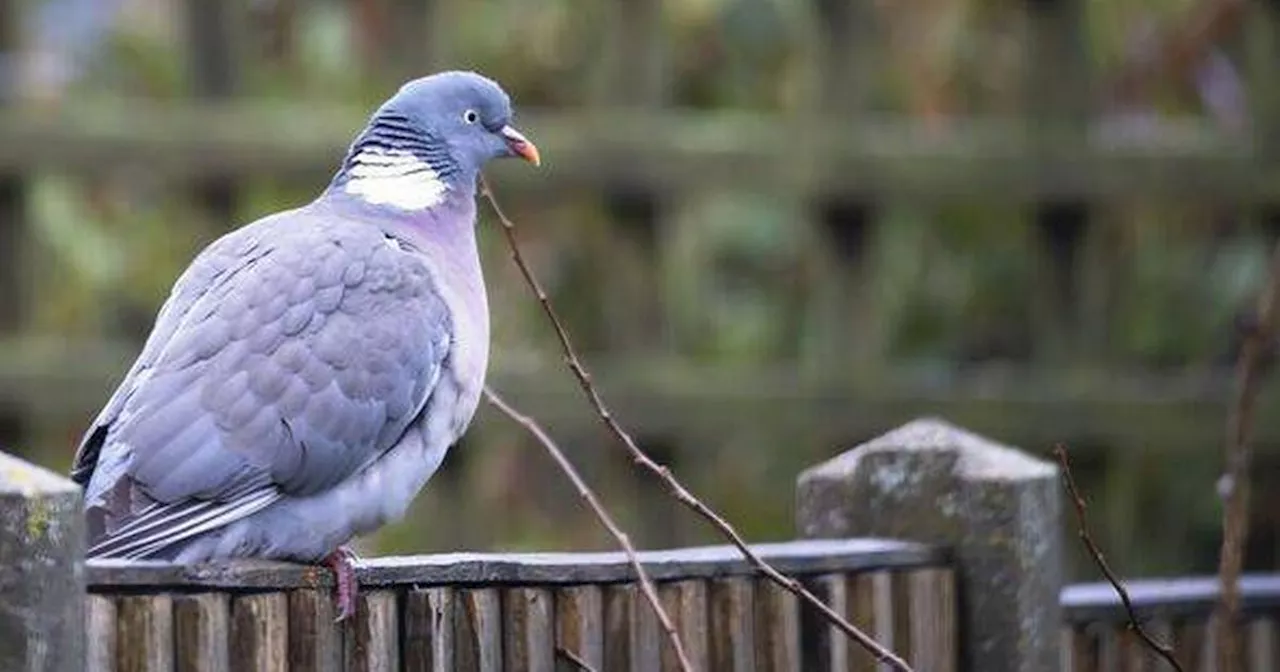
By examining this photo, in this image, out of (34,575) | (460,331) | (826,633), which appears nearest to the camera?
(34,575)

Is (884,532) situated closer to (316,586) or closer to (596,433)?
(316,586)

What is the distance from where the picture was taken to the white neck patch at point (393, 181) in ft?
14.9

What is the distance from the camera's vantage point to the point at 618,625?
388 cm

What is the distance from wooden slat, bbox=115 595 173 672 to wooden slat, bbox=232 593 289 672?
100mm

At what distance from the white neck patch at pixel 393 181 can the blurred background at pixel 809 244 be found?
6.07 feet

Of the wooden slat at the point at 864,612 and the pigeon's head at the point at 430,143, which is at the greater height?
the pigeon's head at the point at 430,143

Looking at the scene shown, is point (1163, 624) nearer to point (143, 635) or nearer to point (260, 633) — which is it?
point (260, 633)

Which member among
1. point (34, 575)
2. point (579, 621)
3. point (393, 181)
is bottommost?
point (579, 621)

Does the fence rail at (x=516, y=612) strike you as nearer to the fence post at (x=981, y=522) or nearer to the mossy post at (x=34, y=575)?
the fence post at (x=981, y=522)

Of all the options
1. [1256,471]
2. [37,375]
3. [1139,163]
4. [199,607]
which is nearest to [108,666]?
[199,607]

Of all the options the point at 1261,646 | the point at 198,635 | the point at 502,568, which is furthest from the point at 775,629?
the point at 1261,646

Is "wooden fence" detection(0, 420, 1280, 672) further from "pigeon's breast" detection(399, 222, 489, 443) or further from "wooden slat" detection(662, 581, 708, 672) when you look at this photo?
"pigeon's breast" detection(399, 222, 489, 443)

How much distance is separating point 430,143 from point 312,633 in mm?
1250

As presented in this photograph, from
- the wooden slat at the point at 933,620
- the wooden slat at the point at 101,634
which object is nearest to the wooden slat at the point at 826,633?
the wooden slat at the point at 933,620
